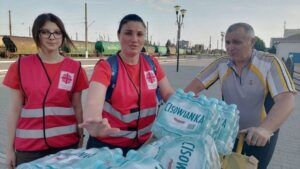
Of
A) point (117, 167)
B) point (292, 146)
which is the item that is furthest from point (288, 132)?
point (117, 167)

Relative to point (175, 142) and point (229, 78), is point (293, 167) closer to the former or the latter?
point (229, 78)

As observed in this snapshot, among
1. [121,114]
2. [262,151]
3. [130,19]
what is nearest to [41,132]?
[121,114]

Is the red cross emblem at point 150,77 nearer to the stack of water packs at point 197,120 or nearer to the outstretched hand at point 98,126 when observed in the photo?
the stack of water packs at point 197,120

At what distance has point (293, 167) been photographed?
489 cm

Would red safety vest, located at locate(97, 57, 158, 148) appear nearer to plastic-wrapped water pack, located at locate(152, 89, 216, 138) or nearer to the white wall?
plastic-wrapped water pack, located at locate(152, 89, 216, 138)

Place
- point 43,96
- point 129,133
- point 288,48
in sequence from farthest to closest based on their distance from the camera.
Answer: point 288,48
point 43,96
point 129,133

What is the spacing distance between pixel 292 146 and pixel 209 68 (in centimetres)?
446

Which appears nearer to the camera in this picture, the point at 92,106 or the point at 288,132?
the point at 92,106

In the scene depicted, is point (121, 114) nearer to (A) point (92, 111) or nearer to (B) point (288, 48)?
(A) point (92, 111)

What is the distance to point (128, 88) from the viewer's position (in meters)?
1.93

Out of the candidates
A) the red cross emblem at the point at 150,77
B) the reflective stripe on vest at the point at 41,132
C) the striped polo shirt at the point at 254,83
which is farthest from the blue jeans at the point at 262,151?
the reflective stripe on vest at the point at 41,132

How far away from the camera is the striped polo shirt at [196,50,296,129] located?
2111 millimetres

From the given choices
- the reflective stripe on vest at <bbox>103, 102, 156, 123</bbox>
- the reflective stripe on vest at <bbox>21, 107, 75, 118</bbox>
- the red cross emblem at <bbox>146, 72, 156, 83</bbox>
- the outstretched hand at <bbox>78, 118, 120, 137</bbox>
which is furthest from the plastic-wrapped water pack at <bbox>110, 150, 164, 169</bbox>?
the reflective stripe on vest at <bbox>21, 107, 75, 118</bbox>

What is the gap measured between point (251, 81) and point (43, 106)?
1561 mm
